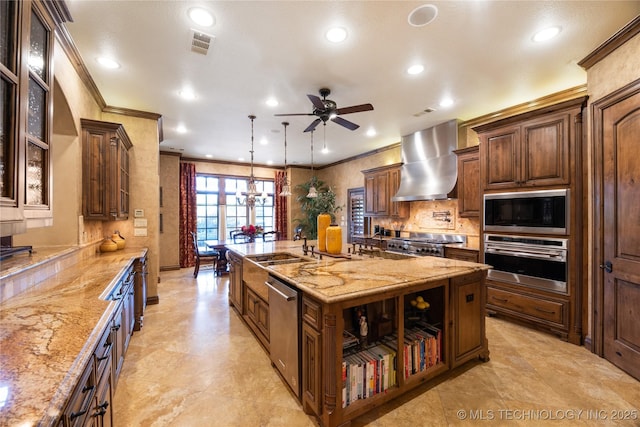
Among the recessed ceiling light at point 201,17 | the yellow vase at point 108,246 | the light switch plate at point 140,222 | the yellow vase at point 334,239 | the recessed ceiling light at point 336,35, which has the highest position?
the recessed ceiling light at point 336,35

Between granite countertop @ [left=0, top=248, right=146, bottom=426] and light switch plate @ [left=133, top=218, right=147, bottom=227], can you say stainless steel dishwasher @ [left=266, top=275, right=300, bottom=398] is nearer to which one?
granite countertop @ [left=0, top=248, right=146, bottom=426]

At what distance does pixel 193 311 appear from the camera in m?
3.89

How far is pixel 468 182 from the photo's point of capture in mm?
4281

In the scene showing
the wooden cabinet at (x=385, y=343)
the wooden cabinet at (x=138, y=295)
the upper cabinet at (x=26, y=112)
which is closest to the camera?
the upper cabinet at (x=26, y=112)

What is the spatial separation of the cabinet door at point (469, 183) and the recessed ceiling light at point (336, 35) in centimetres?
278

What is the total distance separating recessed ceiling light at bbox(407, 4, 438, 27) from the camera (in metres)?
2.06

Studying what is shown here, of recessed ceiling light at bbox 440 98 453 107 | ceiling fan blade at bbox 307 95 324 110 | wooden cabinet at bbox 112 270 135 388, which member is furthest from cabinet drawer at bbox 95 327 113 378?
recessed ceiling light at bbox 440 98 453 107

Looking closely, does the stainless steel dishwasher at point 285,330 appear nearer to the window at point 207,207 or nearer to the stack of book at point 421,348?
the stack of book at point 421,348

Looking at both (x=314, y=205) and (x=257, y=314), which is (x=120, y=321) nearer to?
(x=257, y=314)

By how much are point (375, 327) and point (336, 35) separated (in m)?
2.47

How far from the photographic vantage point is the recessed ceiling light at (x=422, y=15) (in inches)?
81.0

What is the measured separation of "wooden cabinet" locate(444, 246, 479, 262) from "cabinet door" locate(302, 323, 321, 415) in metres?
3.08

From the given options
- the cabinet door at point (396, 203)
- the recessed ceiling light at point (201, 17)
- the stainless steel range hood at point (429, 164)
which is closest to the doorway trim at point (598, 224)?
the stainless steel range hood at point (429, 164)

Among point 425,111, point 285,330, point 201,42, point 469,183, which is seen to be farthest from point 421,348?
point 425,111
